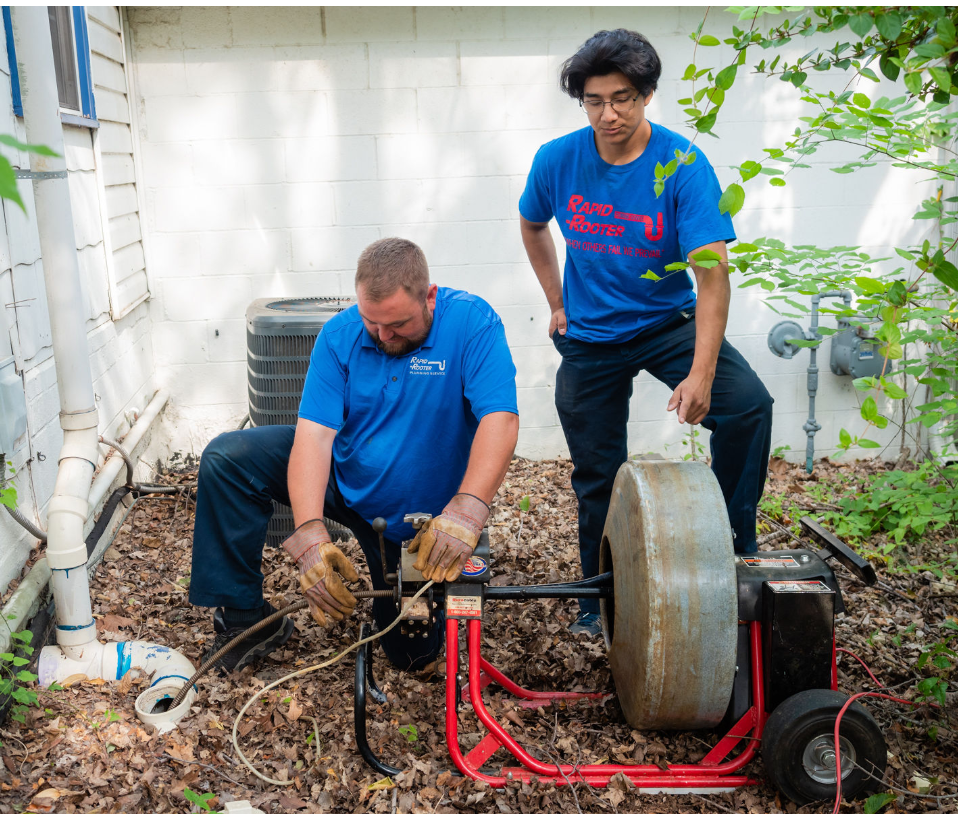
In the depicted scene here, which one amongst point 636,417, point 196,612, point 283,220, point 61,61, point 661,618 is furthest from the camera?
point 636,417

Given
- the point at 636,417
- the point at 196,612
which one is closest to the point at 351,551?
the point at 196,612

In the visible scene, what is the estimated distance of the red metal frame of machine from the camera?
2.51m

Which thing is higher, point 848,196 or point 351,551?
point 848,196

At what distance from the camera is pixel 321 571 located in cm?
265

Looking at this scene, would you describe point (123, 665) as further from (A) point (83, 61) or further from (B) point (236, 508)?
(A) point (83, 61)

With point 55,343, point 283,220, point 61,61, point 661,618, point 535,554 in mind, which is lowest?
point 535,554

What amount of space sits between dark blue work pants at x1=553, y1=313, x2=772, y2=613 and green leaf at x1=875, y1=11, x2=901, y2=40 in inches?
56.4

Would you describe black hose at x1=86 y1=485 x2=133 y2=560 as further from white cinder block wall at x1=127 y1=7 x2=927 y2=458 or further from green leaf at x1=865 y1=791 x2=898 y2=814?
green leaf at x1=865 y1=791 x2=898 y2=814

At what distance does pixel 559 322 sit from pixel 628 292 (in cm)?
41

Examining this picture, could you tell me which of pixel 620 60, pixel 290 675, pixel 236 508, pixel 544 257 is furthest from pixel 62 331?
pixel 620 60

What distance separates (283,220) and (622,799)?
160 inches

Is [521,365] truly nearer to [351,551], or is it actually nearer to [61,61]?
[351,551]

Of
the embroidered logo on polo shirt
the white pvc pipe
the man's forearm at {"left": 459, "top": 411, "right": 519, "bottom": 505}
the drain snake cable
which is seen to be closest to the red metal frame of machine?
the drain snake cable

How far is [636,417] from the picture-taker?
5809 millimetres
